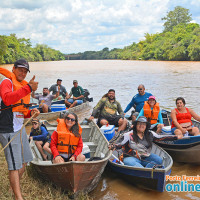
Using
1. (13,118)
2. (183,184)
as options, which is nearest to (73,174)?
(13,118)

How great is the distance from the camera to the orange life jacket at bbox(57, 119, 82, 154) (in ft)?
14.4

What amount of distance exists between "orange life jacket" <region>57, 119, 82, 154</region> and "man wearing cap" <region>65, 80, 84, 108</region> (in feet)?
23.7

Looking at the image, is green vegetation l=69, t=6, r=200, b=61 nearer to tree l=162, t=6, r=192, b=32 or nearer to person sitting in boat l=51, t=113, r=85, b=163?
tree l=162, t=6, r=192, b=32

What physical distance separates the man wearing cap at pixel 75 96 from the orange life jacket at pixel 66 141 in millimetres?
7220

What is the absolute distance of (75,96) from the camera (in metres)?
12.1

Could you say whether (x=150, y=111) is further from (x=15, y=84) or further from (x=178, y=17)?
(x=178, y=17)

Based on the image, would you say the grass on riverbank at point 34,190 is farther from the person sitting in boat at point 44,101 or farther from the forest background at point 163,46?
the forest background at point 163,46

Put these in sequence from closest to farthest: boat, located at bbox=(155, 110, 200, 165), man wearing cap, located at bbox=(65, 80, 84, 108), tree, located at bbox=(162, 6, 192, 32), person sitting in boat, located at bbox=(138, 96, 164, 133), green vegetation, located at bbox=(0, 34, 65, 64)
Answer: boat, located at bbox=(155, 110, 200, 165)
person sitting in boat, located at bbox=(138, 96, 164, 133)
man wearing cap, located at bbox=(65, 80, 84, 108)
green vegetation, located at bbox=(0, 34, 65, 64)
tree, located at bbox=(162, 6, 192, 32)

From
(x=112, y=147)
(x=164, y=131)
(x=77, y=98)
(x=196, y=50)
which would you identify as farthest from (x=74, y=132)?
(x=196, y=50)

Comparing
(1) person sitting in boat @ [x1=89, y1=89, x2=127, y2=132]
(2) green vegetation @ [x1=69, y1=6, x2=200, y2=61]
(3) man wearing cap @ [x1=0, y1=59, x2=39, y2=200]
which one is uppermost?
(2) green vegetation @ [x1=69, y1=6, x2=200, y2=61]

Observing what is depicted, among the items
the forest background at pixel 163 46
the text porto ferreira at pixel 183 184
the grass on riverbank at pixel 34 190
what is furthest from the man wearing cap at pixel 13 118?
the forest background at pixel 163 46

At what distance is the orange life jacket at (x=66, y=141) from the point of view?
4398mm

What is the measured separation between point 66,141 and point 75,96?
7.80 m

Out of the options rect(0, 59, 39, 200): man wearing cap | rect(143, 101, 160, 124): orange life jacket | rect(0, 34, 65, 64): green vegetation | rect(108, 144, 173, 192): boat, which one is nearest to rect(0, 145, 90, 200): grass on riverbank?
rect(0, 59, 39, 200): man wearing cap
